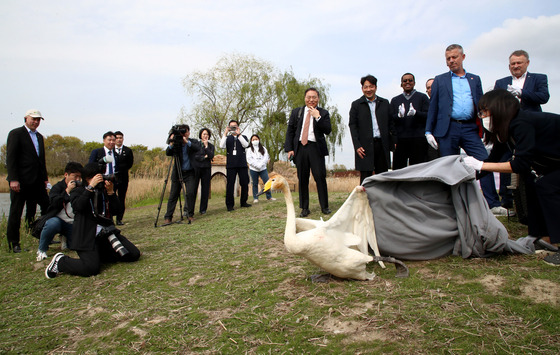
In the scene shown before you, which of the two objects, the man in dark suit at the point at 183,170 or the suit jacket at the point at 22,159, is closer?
the suit jacket at the point at 22,159

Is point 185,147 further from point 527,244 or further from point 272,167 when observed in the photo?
point 272,167

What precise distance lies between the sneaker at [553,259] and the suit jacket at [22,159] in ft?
22.4

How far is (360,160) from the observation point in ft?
19.6

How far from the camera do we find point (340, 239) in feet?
10.4

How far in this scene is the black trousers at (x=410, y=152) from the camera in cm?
613

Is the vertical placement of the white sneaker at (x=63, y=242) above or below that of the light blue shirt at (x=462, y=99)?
below

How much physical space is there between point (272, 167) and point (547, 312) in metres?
23.4

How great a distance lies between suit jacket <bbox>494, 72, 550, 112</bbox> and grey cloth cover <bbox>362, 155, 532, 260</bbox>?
7.79 ft

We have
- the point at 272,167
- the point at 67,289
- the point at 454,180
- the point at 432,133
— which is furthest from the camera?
the point at 272,167

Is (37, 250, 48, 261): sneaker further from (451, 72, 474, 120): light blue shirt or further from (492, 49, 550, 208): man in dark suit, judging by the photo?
(492, 49, 550, 208): man in dark suit

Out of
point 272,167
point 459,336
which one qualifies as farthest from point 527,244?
point 272,167

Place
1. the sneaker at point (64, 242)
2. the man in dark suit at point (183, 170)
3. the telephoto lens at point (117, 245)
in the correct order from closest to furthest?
1. the telephoto lens at point (117, 245)
2. the sneaker at point (64, 242)
3. the man in dark suit at point (183, 170)

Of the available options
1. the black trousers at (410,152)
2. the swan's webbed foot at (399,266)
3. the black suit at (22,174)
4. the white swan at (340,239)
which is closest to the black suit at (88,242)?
the black suit at (22,174)

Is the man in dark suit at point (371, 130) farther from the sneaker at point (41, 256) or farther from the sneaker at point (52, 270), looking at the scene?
the sneaker at point (41, 256)
